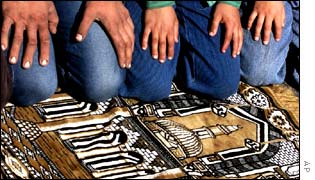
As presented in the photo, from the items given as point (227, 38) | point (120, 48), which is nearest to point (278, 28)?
point (227, 38)

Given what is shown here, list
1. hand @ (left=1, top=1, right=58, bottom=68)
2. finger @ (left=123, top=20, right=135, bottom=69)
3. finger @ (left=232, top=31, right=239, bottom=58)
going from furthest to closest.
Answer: finger @ (left=232, top=31, right=239, bottom=58) → finger @ (left=123, top=20, right=135, bottom=69) → hand @ (left=1, top=1, right=58, bottom=68)

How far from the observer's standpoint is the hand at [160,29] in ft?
4.61

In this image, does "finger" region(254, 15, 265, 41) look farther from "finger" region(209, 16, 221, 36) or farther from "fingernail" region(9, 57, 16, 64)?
"fingernail" region(9, 57, 16, 64)

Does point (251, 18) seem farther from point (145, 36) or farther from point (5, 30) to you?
point (5, 30)

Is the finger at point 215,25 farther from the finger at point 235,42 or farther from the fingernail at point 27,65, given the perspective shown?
the fingernail at point 27,65

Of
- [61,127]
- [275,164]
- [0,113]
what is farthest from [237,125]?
[0,113]

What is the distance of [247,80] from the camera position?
162cm

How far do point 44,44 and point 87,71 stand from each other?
0.12 meters

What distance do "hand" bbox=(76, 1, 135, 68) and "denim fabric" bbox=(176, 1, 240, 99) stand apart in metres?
0.15

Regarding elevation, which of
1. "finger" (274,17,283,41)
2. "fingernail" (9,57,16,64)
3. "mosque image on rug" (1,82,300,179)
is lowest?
"mosque image on rug" (1,82,300,179)

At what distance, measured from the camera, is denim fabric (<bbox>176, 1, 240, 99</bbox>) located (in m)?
1.49

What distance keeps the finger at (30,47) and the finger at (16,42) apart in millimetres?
14

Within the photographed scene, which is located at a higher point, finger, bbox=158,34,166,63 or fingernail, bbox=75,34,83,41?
fingernail, bbox=75,34,83,41

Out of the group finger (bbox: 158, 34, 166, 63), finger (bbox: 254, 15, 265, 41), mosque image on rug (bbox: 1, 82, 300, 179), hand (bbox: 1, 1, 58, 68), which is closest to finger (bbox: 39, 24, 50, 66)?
hand (bbox: 1, 1, 58, 68)
